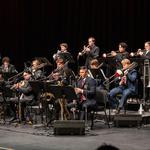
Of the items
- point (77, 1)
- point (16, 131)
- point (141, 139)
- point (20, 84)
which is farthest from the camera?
point (77, 1)

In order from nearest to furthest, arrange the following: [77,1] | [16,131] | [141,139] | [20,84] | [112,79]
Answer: [141,139] → [16,131] → [20,84] → [112,79] → [77,1]

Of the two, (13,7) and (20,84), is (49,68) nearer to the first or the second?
(13,7)

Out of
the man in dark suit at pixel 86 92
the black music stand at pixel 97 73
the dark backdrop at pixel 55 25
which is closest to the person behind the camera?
the man in dark suit at pixel 86 92

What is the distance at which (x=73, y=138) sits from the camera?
29.8 feet

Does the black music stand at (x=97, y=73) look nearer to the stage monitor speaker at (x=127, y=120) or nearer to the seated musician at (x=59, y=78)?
the seated musician at (x=59, y=78)

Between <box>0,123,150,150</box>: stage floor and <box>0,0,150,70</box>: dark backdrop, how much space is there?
5.71 m

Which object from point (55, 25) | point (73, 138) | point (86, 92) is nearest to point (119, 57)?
point (86, 92)

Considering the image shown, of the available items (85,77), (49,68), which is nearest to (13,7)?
(49,68)

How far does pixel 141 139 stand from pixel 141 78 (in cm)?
321

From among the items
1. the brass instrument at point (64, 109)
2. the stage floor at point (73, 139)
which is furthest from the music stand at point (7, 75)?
the brass instrument at point (64, 109)

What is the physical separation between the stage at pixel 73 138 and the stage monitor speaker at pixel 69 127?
0.50 feet

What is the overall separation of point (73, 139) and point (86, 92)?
1.39m

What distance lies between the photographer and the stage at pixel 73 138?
8.17 meters

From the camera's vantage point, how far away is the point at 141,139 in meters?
8.93
